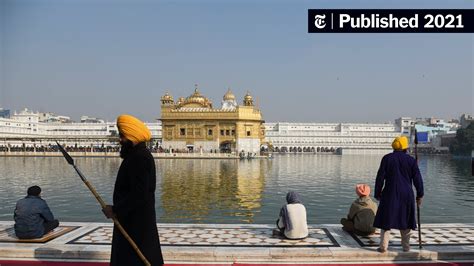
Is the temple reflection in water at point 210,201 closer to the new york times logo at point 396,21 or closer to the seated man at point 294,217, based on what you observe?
the seated man at point 294,217

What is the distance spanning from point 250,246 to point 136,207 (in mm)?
3246

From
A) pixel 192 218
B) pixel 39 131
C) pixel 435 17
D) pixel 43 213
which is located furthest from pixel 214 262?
pixel 39 131

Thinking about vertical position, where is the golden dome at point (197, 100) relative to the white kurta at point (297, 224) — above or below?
above

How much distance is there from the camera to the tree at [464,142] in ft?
216

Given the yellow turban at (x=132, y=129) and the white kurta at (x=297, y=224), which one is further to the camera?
the white kurta at (x=297, y=224)

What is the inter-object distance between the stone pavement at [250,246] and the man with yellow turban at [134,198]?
2306 millimetres

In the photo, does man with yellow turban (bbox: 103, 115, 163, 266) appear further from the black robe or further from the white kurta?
the white kurta

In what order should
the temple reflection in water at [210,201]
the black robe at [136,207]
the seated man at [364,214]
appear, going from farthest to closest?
the temple reflection in water at [210,201], the seated man at [364,214], the black robe at [136,207]

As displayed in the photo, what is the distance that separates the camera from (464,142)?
67.7 meters

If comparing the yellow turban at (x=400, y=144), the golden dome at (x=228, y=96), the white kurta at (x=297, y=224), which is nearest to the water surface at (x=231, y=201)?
the white kurta at (x=297, y=224)

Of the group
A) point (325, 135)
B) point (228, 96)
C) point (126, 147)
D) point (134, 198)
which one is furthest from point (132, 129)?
point (325, 135)

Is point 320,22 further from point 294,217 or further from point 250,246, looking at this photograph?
point 250,246

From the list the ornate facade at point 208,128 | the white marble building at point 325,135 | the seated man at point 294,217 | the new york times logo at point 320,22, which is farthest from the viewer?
the white marble building at point 325,135

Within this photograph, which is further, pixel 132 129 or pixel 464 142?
pixel 464 142
